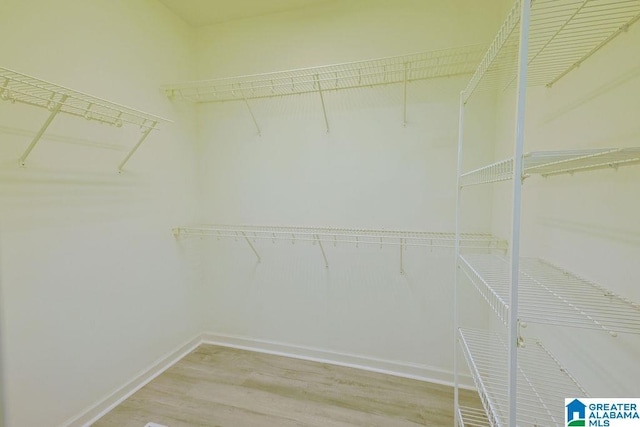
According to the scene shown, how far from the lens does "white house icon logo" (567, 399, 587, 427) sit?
81 cm

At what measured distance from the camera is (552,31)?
96 cm

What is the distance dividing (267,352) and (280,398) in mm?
552

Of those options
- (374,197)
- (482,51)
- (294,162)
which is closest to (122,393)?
(294,162)

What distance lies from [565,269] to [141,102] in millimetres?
2502

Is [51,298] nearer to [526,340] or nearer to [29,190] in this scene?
[29,190]

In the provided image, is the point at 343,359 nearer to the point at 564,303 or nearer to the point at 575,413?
the point at 575,413

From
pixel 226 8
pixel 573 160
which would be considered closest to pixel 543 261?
pixel 573 160

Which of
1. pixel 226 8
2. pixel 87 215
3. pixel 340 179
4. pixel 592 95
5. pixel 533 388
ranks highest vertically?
pixel 226 8

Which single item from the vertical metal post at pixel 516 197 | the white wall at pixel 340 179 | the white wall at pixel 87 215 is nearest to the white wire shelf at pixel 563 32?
the vertical metal post at pixel 516 197

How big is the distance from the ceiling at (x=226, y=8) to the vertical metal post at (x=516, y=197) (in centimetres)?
177

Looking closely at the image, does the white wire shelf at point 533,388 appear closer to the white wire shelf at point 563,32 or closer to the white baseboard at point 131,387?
the white wire shelf at point 563,32

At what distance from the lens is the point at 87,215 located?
1.60 metres

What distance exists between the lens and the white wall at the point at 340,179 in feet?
6.21

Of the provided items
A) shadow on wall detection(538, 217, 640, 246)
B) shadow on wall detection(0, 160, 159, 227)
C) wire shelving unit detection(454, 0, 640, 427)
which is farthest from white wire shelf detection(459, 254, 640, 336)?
shadow on wall detection(0, 160, 159, 227)
